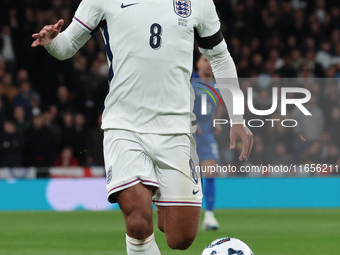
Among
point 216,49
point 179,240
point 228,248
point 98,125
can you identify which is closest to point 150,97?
point 216,49

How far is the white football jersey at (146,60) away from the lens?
388cm

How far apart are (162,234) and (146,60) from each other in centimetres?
396

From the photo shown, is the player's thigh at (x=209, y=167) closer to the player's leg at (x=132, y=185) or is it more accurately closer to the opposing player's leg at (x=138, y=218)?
the player's leg at (x=132, y=185)

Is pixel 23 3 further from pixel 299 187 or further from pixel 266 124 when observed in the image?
pixel 299 187

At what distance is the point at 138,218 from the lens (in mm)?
3627

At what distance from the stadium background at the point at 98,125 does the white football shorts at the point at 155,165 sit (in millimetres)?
3976

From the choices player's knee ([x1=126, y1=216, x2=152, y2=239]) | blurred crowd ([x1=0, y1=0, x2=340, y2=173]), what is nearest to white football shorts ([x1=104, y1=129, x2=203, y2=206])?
player's knee ([x1=126, y1=216, x2=152, y2=239])

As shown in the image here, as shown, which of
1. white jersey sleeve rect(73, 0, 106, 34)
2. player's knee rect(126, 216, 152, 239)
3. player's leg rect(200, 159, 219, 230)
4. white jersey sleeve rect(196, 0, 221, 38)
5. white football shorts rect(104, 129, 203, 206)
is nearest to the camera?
player's knee rect(126, 216, 152, 239)

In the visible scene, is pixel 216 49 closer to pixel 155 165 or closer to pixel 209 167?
pixel 155 165

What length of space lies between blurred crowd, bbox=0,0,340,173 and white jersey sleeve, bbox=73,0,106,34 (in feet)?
22.2

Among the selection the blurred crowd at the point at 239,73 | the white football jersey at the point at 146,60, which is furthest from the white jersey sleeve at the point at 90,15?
the blurred crowd at the point at 239,73

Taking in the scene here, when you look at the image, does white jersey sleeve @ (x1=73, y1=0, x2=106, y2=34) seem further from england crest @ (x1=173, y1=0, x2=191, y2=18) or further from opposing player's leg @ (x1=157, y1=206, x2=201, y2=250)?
opposing player's leg @ (x1=157, y1=206, x2=201, y2=250)

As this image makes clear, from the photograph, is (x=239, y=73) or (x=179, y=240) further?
(x=239, y=73)

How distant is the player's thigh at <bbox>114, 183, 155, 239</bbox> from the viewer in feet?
11.9
